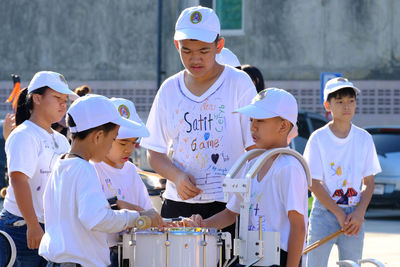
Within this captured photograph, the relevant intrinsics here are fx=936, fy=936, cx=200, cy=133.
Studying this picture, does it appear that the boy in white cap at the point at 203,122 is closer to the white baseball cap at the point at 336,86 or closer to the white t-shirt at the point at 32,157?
the white t-shirt at the point at 32,157

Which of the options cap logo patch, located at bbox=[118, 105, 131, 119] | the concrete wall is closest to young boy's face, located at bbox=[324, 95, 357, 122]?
cap logo patch, located at bbox=[118, 105, 131, 119]

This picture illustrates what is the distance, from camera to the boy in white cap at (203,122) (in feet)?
17.6

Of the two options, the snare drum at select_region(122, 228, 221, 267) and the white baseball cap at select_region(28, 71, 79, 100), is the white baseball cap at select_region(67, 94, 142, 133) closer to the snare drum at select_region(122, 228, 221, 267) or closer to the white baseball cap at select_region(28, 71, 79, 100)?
the snare drum at select_region(122, 228, 221, 267)

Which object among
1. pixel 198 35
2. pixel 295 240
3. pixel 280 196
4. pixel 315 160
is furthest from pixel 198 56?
pixel 315 160

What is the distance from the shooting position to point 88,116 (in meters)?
4.61

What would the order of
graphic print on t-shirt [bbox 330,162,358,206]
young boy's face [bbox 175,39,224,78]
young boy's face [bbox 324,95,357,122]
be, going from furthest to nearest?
1. young boy's face [bbox 324,95,357,122]
2. graphic print on t-shirt [bbox 330,162,358,206]
3. young boy's face [bbox 175,39,224,78]

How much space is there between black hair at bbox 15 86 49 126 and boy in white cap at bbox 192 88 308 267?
1.47 meters

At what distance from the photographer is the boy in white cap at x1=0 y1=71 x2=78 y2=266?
5.52m

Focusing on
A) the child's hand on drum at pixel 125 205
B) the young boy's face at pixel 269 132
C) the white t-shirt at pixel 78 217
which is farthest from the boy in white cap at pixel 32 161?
the young boy's face at pixel 269 132

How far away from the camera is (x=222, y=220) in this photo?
16.9ft

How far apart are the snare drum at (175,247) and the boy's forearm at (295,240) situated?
37cm

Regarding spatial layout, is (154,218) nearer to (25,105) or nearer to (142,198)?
(142,198)

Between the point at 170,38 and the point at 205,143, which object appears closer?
the point at 205,143

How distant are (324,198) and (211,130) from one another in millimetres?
1497
